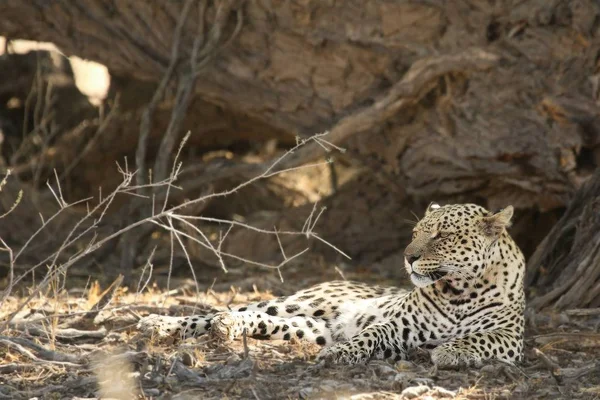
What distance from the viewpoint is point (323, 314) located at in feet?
24.4

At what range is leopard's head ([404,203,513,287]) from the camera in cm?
657

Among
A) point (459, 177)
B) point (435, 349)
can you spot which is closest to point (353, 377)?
point (435, 349)

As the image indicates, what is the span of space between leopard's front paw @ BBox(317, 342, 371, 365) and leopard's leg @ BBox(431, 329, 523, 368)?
0.41 metres

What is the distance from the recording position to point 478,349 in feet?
20.8

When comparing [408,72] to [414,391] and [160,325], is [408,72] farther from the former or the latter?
[414,391]

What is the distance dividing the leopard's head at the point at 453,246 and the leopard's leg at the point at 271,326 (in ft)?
3.09

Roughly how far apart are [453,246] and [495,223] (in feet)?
1.01

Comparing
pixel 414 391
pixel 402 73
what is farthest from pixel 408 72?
pixel 414 391

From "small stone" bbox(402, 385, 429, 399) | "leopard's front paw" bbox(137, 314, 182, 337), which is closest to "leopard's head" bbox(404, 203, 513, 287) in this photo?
"small stone" bbox(402, 385, 429, 399)

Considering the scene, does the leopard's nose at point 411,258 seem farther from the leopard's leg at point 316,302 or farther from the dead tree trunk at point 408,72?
the dead tree trunk at point 408,72

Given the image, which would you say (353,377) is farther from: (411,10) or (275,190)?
(275,190)

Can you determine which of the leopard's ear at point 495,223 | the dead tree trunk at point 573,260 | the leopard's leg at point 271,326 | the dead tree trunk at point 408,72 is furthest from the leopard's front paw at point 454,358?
the dead tree trunk at point 408,72

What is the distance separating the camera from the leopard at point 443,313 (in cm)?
646

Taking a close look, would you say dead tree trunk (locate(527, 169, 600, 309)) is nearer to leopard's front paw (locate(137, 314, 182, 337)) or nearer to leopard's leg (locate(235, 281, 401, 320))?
leopard's leg (locate(235, 281, 401, 320))
